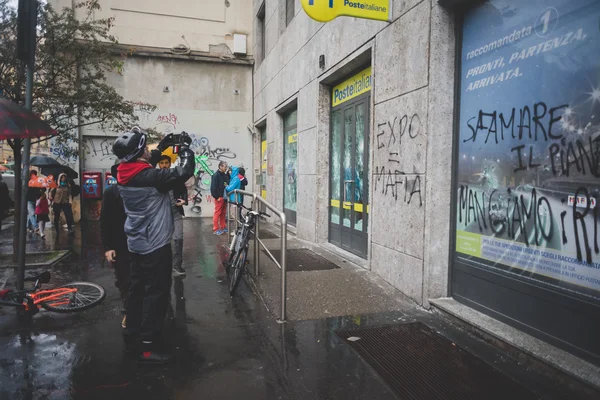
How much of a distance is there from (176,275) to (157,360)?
285cm

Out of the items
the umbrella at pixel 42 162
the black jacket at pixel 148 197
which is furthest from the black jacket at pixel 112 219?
the umbrella at pixel 42 162

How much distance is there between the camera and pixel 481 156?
3.94 m

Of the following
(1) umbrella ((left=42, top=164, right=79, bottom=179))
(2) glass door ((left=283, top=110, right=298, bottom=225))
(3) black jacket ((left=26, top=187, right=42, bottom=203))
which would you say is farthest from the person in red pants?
(1) umbrella ((left=42, top=164, right=79, bottom=179))

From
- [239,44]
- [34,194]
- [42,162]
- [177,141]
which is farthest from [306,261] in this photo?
[239,44]

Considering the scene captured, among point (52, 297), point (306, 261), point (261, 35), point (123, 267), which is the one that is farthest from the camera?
point (261, 35)

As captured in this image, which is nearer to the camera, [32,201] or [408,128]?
[408,128]

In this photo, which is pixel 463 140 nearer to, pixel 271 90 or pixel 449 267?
pixel 449 267

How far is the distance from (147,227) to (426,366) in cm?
255

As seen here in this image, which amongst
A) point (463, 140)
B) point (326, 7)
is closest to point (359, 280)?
point (463, 140)

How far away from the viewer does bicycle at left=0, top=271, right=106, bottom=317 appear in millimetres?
4098

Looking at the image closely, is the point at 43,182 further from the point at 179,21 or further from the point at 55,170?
the point at 179,21

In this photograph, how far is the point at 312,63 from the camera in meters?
7.96

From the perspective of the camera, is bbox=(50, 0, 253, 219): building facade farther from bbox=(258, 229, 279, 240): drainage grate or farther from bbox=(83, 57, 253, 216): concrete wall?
bbox=(258, 229, 279, 240): drainage grate

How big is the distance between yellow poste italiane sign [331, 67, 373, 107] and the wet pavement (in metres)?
3.72
